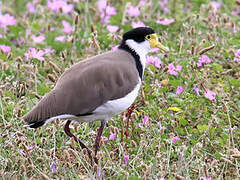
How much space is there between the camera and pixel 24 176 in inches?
168

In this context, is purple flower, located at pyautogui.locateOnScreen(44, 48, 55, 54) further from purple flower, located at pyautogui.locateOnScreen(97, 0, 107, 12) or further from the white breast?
the white breast

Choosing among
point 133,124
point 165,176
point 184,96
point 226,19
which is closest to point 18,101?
point 133,124

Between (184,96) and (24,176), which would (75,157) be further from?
(184,96)

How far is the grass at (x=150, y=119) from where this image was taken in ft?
14.7

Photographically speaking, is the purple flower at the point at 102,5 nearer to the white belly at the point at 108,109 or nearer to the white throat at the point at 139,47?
the white throat at the point at 139,47

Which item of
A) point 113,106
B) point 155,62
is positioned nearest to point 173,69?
point 155,62

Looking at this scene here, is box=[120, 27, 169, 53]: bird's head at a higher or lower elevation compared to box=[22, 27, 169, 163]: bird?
higher

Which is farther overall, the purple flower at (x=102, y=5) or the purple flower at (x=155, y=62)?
the purple flower at (x=102, y=5)

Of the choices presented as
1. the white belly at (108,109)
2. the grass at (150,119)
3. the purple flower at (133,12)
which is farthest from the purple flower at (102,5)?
the white belly at (108,109)

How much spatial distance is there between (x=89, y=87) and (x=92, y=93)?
0.06m

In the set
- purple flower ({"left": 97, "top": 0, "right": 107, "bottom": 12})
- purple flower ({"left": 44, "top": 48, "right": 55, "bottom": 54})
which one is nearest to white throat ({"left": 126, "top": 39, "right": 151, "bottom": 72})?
purple flower ({"left": 44, "top": 48, "right": 55, "bottom": 54})

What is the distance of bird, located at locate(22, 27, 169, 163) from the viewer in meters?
4.43

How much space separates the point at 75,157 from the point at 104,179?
0.36 meters

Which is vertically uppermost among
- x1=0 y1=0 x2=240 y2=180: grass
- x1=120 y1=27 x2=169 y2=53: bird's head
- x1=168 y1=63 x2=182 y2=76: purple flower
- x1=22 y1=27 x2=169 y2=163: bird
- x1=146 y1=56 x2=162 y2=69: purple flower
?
x1=120 y1=27 x2=169 y2=53: bird's head
